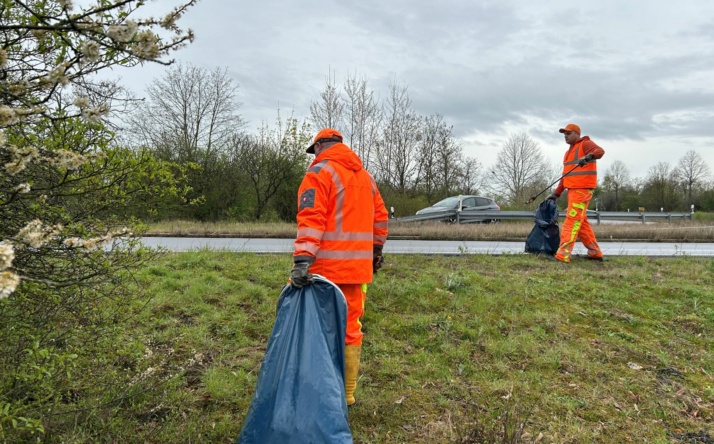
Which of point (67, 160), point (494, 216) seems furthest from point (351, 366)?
point (494, 216)

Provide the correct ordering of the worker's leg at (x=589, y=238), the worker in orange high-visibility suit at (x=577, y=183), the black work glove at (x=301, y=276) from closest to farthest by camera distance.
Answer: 1. the black work glove at (x=301, y=276)
2. the worker in orange high-visibility suit at (x=577, y=183)
3. the worker's leg at (x=589, y=238)

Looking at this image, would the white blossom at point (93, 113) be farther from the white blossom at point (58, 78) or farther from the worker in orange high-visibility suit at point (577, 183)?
the worker in orange high-visibility suit at point (577, 183)

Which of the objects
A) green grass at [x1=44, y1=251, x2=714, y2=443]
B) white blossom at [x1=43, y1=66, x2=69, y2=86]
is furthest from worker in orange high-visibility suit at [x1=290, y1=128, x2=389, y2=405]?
white blossom at [x1=43, y1=66, x2=69, y2=86]

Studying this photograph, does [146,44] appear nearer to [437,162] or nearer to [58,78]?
[58,78]

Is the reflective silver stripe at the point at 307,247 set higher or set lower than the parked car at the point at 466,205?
lower

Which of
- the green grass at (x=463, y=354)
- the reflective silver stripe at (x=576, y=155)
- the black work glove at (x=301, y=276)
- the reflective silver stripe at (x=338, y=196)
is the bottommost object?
the green grass at (x=463, y=354)

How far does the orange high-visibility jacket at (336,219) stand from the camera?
9.58ft

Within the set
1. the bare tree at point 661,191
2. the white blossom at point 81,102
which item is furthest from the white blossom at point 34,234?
the bare tree at point 661,191

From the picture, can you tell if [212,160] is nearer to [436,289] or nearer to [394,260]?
[394,260]

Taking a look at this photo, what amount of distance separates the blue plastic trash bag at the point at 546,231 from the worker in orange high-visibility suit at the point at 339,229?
5.36 meters

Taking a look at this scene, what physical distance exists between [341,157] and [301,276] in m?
0.87

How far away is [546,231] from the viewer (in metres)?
7.82

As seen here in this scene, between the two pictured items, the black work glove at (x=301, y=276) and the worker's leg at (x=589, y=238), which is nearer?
the black work glove at (x=301, y=276)

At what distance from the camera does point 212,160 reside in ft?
62.0
